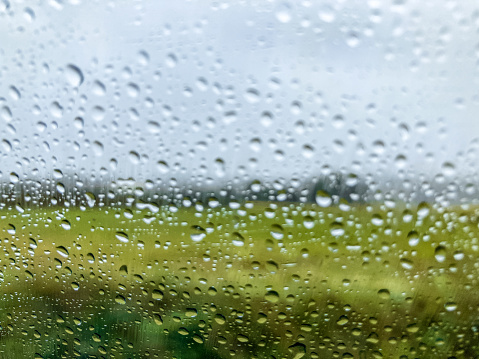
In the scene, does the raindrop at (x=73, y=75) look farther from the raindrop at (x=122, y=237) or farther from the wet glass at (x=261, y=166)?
the raindrop at (x=122, y=237)

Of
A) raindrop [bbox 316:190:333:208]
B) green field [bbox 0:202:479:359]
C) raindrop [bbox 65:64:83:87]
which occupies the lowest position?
green field [bbox 0:202:479:359]

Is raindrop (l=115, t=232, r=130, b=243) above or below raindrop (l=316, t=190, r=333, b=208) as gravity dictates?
below

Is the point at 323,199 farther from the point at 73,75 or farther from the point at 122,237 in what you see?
the point at 73,75

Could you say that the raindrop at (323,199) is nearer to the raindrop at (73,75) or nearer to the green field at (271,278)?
the green field at (271,278)

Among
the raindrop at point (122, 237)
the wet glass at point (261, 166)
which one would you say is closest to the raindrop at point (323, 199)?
the wet glass at point (261, 166)

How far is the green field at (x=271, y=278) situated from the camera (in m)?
0.43

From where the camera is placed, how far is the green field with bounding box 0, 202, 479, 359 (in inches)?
16.8

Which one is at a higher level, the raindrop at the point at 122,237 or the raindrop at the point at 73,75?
the raindrop at the point at 73,75

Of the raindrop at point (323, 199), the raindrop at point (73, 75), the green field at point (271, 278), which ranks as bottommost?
the green field at point (271, 278)

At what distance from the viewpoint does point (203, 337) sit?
503 mm

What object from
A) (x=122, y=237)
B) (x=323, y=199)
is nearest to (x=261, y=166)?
(x=323, y=199)

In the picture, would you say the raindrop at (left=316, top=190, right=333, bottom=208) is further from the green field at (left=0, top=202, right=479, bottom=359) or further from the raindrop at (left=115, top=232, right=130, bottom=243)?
the raindrop at (left=115, top=232, right=130, bottom=243)

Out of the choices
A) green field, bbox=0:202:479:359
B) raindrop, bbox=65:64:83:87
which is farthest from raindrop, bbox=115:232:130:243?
raindrop, bbox=65:64:83:87

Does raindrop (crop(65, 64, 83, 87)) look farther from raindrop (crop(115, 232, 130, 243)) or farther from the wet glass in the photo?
raindrop (crop(115, 232, 130, 243))
